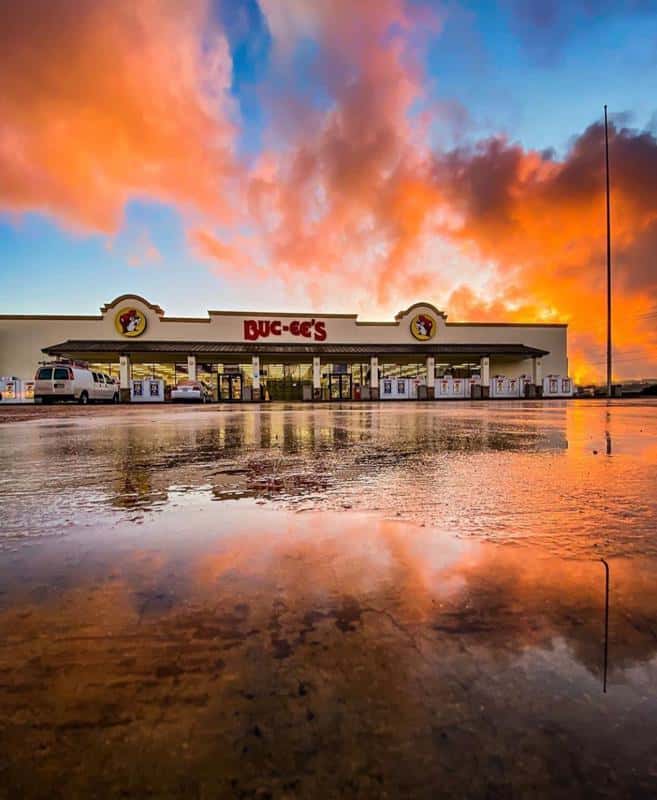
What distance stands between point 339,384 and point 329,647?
40.8 meters

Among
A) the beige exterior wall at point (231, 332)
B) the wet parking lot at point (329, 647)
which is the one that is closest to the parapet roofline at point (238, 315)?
the beige exterior wall at point (231, 332)

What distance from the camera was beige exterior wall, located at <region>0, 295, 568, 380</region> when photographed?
3500 cm

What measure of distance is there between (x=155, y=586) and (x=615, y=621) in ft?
5.03

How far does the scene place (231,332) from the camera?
1462 inches

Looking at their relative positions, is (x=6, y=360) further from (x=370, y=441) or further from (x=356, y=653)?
(x=356, y=653)

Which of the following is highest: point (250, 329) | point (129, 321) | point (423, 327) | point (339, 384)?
point (129, 321)

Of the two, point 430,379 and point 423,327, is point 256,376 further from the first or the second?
point 423,327

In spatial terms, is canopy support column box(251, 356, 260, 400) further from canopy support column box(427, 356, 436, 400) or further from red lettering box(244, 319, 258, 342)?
canopy support column box(427, 356, 436, 400)

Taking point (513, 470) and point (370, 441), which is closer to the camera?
point (513, 470)

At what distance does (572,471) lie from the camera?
3.78 m

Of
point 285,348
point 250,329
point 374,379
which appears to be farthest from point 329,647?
point 250,329

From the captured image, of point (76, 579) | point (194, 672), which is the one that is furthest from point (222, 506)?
point (194, 672)

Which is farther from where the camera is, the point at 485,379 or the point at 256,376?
the point at 485,379

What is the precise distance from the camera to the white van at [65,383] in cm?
2377
